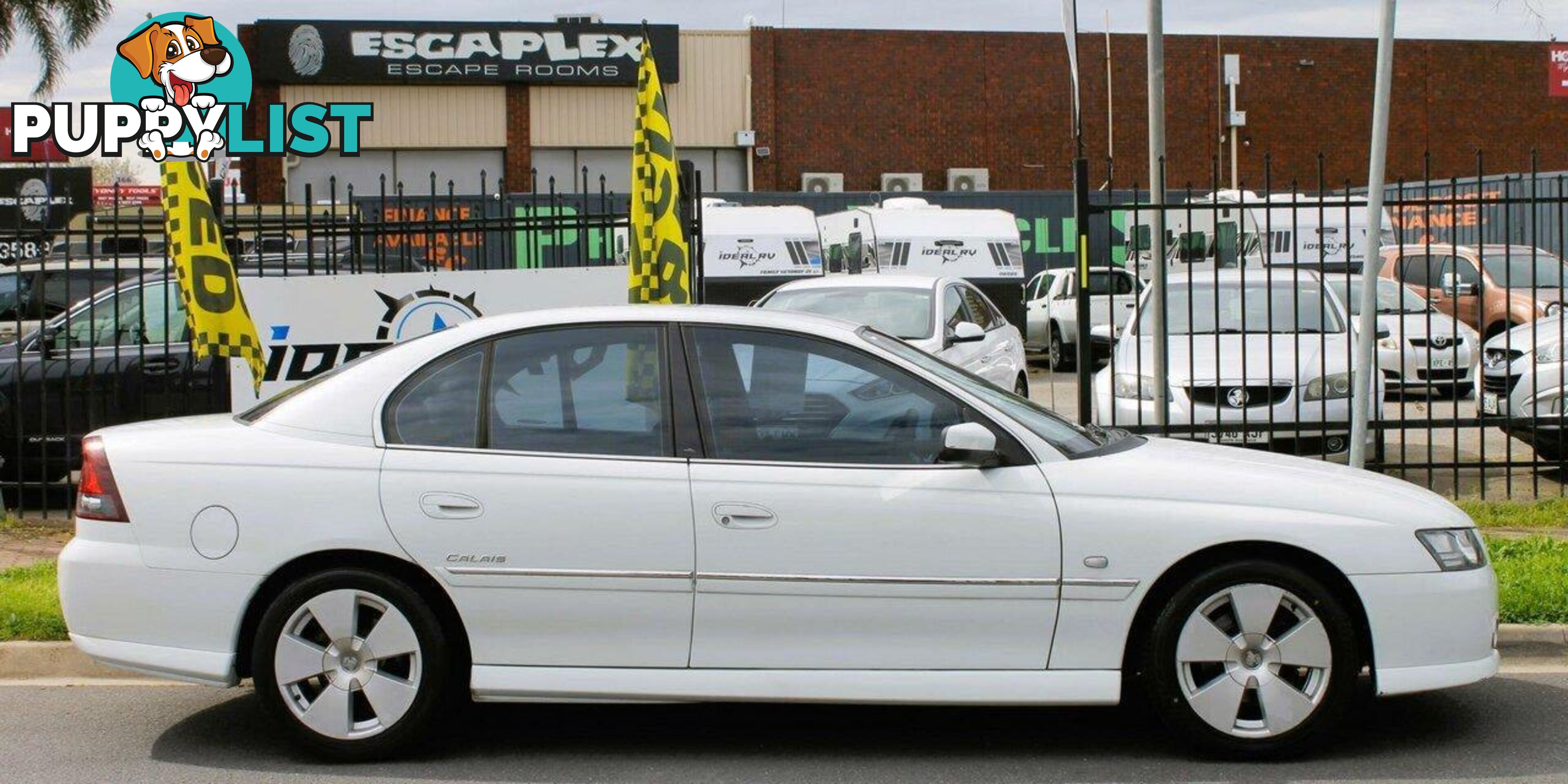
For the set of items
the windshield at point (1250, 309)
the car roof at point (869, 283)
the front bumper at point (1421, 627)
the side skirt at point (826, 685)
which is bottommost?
the side skirt at point (826, 685)

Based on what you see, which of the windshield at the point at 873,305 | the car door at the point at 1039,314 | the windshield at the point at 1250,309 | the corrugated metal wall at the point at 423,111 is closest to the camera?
the windshield at the point at 873,305

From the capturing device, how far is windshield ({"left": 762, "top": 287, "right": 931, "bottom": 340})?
13336 mm

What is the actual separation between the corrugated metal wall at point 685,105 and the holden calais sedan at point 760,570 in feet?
114

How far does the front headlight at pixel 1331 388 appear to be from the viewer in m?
11.8

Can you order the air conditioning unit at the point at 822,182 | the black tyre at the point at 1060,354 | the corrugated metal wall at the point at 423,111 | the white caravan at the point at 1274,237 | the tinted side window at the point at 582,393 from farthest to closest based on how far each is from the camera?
the air conditioning unit at the point at 822,182 < the corrugated metal wall at the point at 423,111 < the black tyre at the point at 1060,354 < the white caravan at the point at 1274,237 < the tinted side window at the point at 582,393

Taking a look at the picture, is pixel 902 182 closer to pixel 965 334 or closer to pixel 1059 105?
pixel 1059 105

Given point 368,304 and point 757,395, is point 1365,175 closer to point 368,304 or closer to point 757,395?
point 368,304

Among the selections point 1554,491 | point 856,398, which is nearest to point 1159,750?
point 856,398

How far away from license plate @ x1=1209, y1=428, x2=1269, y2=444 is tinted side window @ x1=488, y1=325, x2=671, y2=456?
614 cm

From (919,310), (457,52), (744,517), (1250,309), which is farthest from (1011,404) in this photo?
(457,52)

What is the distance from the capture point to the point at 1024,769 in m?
5.54

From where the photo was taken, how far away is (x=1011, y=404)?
5867mm

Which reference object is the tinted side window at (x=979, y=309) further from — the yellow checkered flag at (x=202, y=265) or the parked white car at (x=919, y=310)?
the yellow checkered flag at (x=202, y=265)

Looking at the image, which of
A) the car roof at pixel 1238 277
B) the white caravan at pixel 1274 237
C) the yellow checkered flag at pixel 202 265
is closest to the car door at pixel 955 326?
the car roof at pixel 1238 277
